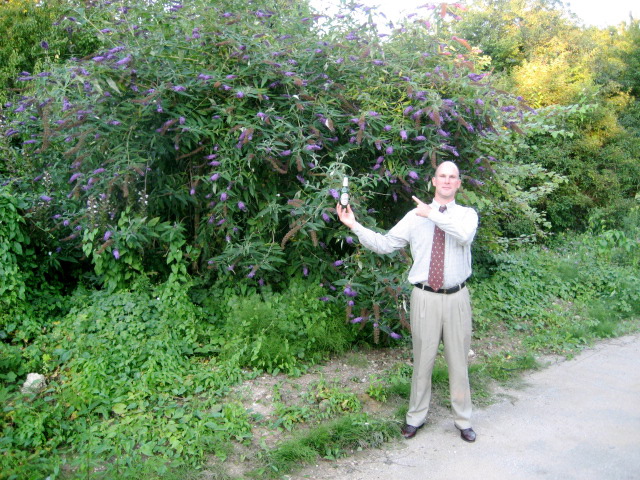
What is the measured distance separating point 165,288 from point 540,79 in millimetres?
8073

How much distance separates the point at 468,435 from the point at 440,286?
110cm

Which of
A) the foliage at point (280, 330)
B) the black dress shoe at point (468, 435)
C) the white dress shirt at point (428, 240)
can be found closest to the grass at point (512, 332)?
the foliage at point (280, 330)

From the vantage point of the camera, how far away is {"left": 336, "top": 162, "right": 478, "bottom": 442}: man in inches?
151

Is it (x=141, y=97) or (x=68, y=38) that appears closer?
(x=141, y=97)

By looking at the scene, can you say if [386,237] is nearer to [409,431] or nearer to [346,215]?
[346,215]

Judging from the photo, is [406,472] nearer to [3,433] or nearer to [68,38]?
[3,433]

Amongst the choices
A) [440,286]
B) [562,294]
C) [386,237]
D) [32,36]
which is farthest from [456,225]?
[32,36]

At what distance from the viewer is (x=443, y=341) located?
3.91 m

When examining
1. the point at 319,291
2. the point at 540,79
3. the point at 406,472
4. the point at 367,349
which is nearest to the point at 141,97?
the point at 319,291

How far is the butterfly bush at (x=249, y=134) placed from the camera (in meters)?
4.66

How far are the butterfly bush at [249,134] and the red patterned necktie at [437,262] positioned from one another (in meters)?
0.71

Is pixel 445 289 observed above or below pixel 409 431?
above

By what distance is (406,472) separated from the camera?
363 cm

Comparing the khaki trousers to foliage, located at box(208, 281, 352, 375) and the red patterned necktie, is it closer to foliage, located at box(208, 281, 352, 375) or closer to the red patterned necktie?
the red patterned necktie
